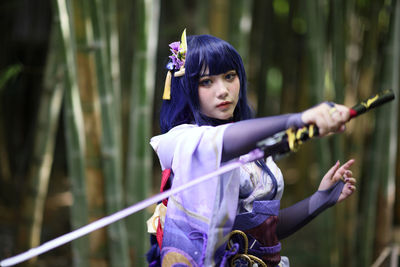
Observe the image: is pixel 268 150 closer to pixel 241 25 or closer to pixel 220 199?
pixel 220 199

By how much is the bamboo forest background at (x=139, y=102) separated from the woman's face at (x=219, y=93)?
80cm

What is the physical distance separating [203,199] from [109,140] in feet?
3.16

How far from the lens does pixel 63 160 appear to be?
17.7 feet

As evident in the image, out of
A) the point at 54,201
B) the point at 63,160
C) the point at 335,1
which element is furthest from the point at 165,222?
the point at 63,160

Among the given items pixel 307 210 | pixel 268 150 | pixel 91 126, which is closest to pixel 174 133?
pixel 268 150

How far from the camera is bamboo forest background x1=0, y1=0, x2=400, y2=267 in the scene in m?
1.78

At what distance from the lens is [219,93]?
3.14ft

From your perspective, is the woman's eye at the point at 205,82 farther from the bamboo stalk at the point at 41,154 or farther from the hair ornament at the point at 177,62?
the bamboo stalk at the point at 41,154

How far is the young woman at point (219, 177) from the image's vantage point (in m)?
0.86

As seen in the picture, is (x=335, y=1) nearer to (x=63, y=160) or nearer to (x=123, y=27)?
(x=123, y=27)

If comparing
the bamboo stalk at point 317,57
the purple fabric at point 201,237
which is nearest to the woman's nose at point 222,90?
the purple fabric at point 201,237

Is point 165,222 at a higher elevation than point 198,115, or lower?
lower

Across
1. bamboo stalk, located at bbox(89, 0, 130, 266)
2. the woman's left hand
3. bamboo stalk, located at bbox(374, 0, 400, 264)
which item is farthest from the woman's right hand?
bamboo stalk, located at bbox(374, 0, 400, 264)

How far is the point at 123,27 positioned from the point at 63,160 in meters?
2.67
